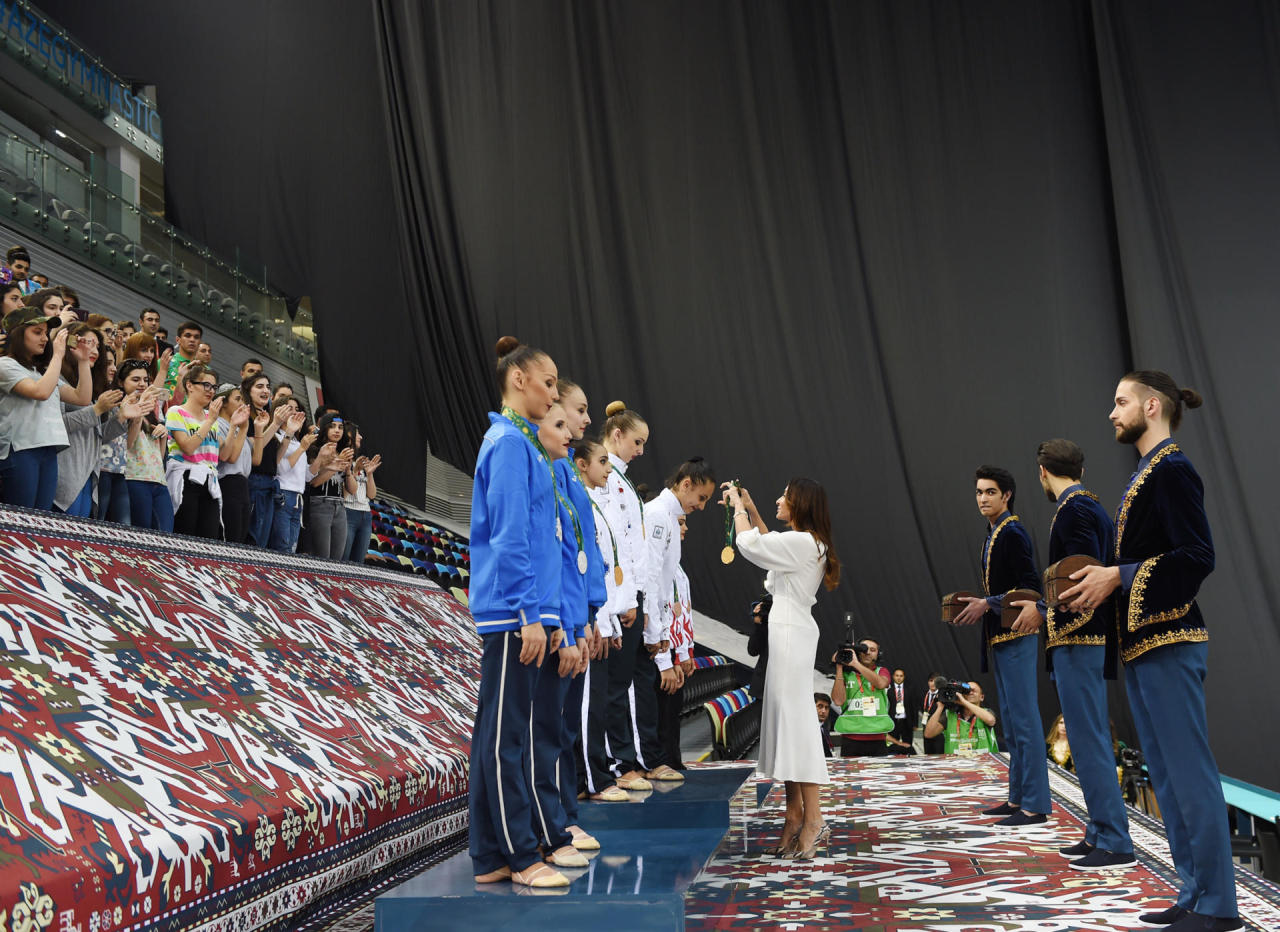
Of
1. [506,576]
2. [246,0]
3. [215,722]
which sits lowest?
[215,722]

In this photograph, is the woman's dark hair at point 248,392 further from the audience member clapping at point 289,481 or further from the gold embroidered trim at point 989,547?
the gold embroidered trim at point 989,547

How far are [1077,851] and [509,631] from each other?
2.17 m

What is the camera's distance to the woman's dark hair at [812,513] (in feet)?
11.8

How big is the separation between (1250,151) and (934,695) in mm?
5597

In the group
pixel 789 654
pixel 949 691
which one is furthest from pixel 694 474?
pixel 949 691

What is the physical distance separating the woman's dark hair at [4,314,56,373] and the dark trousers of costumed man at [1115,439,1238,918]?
342 cm

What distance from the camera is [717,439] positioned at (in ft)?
31.8

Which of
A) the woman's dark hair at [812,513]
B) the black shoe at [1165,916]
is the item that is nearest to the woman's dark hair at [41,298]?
the woman's dark hair at [812,513]

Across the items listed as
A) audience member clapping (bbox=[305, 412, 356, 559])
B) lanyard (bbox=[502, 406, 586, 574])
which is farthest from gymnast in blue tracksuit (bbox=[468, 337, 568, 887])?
audience member clapping (bbox=[305, 412, 356, 559])

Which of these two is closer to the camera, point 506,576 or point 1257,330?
point 506,576

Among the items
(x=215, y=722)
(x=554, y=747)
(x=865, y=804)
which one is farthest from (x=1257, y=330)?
(x=215, y=722)

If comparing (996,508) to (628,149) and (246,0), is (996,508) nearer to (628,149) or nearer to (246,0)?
(628,149)

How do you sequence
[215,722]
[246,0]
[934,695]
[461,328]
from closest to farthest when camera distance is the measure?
1. [215,722]
2. [934,695]
3. [461,328]
4. [246,0]

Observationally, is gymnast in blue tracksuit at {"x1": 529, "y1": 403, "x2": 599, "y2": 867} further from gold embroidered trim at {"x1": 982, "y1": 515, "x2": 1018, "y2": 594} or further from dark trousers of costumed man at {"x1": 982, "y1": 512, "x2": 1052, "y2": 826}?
gold embroidered trim at {"x1": 982, "y1": 515, "x2": 1018, "y2": 594}
